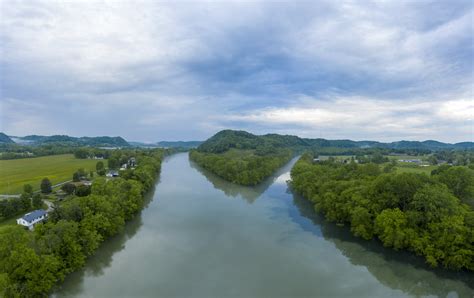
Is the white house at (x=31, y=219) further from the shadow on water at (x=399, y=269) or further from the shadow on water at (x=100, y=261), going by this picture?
the shadow on water at (x=399, y=269)

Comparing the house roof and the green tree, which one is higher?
the green tree

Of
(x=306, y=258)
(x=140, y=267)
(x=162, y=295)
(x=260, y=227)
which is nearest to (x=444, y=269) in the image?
(x=306, y=258)

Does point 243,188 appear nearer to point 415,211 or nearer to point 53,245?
point 415,211

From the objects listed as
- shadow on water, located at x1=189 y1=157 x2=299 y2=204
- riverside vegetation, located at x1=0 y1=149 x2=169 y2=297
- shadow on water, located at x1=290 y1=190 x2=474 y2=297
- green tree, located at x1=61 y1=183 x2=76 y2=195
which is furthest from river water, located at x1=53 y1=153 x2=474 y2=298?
green tree, located at x1=61 y1=183 x2=76 y2=195

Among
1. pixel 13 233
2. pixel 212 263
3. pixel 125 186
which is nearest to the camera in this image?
pixel 13 233

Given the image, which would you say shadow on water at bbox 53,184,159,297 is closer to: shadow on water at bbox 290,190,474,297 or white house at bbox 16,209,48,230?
white house at bbox 16,209,48,230

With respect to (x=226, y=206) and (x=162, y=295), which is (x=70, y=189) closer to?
(x=226, y=206)

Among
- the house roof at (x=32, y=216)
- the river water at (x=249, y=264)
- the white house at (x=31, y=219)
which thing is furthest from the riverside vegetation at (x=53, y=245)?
the house roof at (x=32, y=216)

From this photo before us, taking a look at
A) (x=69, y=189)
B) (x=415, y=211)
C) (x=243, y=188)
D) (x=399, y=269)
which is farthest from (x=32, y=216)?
(x=415, y=211)
